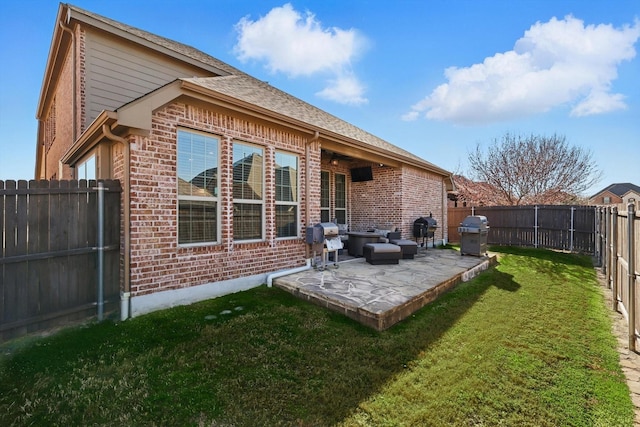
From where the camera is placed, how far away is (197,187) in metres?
4.88

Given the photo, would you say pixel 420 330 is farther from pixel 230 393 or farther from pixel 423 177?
pixel 423 177

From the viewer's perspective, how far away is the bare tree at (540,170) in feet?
56.6

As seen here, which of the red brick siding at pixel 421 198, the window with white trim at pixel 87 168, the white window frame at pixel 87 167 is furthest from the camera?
the red brick siding at pixel 421 198

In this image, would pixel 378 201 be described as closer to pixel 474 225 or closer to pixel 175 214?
pixel 474 225

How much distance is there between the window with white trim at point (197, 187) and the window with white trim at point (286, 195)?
1473 mm

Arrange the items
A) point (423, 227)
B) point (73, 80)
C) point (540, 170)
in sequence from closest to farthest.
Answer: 1. point (73, 80)
2. point (423, 227)
3. point (540, 170)

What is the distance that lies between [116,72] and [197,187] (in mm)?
4740

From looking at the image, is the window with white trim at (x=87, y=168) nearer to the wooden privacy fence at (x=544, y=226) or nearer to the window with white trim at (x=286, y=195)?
the window with white trim at (x=286, y=195)

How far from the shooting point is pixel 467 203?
72.9 ft

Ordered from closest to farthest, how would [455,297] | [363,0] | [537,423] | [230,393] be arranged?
1. [537,423]
2. [230,393]
3. [455,297]
4. [363,0]

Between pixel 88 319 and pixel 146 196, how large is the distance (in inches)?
78.3

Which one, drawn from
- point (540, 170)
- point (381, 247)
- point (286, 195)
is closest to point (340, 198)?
point (381, 247)

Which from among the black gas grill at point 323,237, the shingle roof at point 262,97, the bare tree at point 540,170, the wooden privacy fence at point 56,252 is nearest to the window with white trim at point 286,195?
the black gas grill at point 323,237

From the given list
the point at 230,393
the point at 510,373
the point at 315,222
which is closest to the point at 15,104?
the point at 315,222
